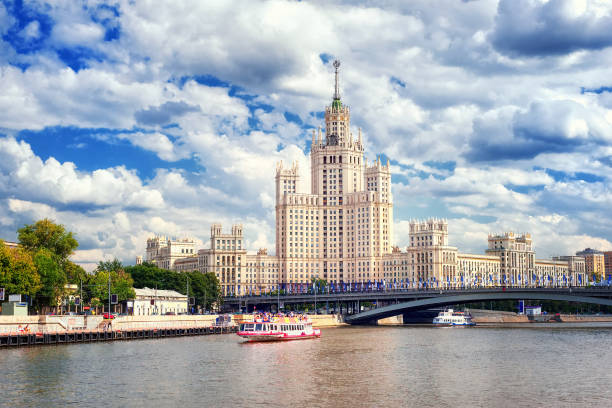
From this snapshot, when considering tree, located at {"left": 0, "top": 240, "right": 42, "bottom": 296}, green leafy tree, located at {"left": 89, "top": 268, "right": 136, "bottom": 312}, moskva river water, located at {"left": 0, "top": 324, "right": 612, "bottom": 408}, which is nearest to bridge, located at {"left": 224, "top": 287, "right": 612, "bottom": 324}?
moskva river water, located at {"left": 0, "top": 324, "right": 612, "bottom": 408}

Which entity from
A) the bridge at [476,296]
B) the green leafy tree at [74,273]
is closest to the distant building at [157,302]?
the green leafy tree at [74,273]

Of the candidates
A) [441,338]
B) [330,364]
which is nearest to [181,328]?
[441,338]

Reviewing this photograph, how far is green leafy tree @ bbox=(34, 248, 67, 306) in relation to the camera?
12449cm

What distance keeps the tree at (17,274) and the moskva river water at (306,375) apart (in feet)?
51.3

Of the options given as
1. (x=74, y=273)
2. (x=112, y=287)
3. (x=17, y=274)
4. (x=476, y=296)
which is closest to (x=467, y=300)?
(x=476, y=296)

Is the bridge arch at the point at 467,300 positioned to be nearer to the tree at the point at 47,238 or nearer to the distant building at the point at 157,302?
the distant building at the point at 157,302

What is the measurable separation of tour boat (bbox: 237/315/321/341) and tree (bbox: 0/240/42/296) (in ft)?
112

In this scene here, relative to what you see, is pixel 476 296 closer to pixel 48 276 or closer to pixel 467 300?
pixel 467 300

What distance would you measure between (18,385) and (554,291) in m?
121

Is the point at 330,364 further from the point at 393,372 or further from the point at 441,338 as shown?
the point at 441,338

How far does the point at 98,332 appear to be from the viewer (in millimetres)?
118000

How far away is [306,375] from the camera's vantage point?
251ft

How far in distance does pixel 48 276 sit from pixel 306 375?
6574 cm

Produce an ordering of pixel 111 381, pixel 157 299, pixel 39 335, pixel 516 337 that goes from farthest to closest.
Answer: pixel 157 299
pixel 516 337
pixel 39 335
pixel 111 381
